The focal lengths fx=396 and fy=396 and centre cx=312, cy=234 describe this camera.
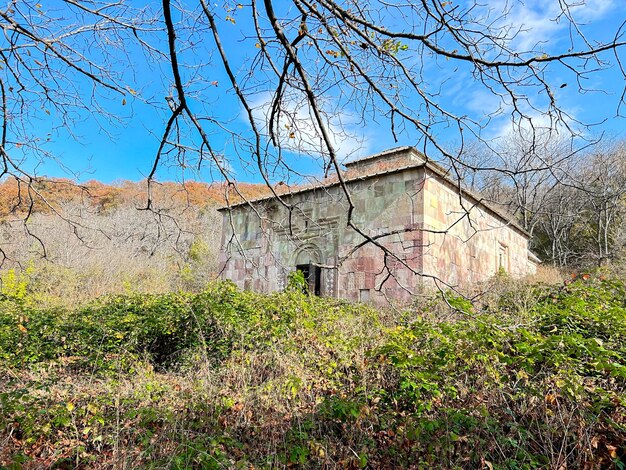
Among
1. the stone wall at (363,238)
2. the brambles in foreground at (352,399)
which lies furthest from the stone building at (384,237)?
the brambles in foreground at (352,399)

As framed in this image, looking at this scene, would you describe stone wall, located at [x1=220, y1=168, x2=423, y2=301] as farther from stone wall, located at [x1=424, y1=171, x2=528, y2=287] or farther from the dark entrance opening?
stone wall, located at [x1=424, y1=171, x2=528, y2=287]

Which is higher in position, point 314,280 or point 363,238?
point 363,238

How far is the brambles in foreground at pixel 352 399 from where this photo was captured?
10.9 feet

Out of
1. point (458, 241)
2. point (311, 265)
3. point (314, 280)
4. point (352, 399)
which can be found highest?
point (458, 241)

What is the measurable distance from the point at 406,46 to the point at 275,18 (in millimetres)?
953

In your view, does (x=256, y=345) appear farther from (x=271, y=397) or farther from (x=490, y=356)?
(x=490, y=356)

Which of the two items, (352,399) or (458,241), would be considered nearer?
(352,399)

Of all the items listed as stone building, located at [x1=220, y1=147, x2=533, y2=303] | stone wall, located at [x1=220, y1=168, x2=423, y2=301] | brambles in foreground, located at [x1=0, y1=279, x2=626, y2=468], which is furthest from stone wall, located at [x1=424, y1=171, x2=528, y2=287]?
brambles in foreground, located at [x1=0, y1=279, x2=626, y2=468]

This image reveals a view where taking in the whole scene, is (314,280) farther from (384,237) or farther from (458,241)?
(458,241)

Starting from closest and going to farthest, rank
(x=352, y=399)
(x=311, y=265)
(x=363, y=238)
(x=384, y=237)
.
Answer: (x=352, y=399) < (x=384, y=237) < (x=363, y=238) < (x=311, y=265)

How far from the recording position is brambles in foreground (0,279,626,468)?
3309 mm

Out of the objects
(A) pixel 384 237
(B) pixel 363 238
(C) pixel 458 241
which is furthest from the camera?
(C) pixel 458 241

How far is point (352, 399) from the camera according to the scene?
164 inches

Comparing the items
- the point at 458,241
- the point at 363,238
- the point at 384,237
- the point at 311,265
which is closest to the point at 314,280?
the point at 311,265
